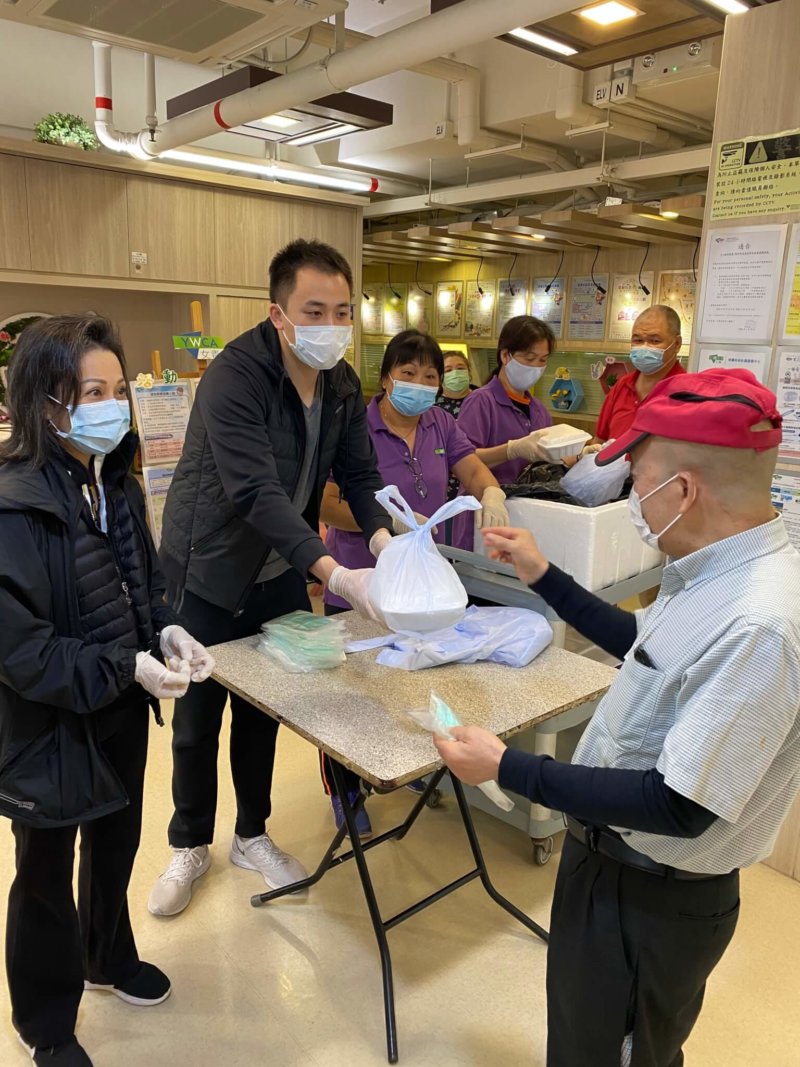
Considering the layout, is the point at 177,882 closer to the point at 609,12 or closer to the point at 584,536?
the point at 584,536

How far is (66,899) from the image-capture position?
161 cm

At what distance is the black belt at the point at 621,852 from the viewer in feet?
3.85

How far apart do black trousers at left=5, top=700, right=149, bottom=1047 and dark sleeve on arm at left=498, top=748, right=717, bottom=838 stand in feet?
3.03

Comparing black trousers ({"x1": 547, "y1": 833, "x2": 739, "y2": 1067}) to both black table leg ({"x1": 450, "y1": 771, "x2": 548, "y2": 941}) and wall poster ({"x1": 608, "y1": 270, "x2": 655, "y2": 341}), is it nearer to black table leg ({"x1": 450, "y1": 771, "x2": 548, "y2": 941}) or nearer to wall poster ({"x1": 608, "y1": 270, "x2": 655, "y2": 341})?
black table leg ({"x1": 450, "y1": 771, "x2": 548, "y2": 941})

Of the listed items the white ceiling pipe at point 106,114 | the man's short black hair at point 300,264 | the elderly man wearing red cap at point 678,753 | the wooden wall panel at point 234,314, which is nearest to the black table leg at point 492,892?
the elderly man wearing red cap at point 678,753

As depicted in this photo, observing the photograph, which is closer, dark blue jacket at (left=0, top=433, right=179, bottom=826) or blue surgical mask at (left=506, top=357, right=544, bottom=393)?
dark blue jacket at (left=0, top=433, right=179, bottom=826)

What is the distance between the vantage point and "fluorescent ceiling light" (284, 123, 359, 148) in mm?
4033

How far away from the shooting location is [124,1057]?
1.83m

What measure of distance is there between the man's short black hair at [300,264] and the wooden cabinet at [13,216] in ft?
9.91

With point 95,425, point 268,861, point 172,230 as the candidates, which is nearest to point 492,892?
point 268,861

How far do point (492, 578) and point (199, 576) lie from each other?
0.97 metres

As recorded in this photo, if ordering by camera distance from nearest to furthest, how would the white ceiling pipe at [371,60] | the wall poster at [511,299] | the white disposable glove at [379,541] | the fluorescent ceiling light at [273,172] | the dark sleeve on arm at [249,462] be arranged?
the dark sleeve on arm at [249,462], the white disposable glove at [379,541], the white ceiling pipe at [371,60], the fluorescent ceiling light at [273,172], the wall poster at [511,299]

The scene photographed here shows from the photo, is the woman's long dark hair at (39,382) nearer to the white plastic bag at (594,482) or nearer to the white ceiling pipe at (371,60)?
the white plastic bag at (594,482)

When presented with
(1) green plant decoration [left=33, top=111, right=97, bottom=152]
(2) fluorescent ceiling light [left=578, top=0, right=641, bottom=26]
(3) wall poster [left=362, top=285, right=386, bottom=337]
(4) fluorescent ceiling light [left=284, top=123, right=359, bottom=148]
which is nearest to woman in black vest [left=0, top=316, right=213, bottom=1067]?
(2) fluorescent ceiling light [left=578, top=0, right=641, bottom=26]
